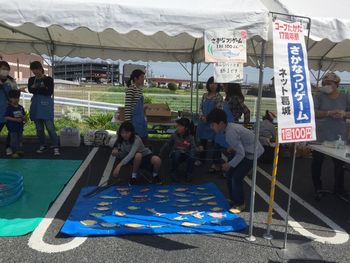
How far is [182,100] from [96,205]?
9201 mm

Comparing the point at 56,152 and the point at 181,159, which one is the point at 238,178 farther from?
the point at 56,152

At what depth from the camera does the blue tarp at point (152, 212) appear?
3.54m

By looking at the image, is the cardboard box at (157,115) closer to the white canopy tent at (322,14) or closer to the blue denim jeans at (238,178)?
the blue denim jeans at (238,178)

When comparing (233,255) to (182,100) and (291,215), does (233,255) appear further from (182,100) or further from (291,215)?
(182,100)

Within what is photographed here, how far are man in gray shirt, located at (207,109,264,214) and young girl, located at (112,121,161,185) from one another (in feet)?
4.30

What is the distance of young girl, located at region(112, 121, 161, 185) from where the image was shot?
4852 mm

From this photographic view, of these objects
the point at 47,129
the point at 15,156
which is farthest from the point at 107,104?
the point at 15,156


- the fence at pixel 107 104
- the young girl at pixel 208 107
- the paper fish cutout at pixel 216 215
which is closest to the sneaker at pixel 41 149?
the young girl at pixel 208 107

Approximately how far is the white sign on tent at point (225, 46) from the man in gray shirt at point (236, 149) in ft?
2.71

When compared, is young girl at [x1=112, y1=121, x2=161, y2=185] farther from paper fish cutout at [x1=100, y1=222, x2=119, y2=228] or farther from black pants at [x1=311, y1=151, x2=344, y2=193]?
black pants at [x1=311, y1=151, x2=344, y2=193]

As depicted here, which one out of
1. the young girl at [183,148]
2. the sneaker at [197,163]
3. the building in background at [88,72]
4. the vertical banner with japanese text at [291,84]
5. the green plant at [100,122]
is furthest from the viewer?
the building in background at [88,72]

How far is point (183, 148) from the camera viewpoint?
529cm

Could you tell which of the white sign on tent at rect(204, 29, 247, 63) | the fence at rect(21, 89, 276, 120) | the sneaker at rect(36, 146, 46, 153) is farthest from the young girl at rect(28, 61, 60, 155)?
the fence at rect(21, 89, 276, 120)

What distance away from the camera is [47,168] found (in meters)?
5.72
